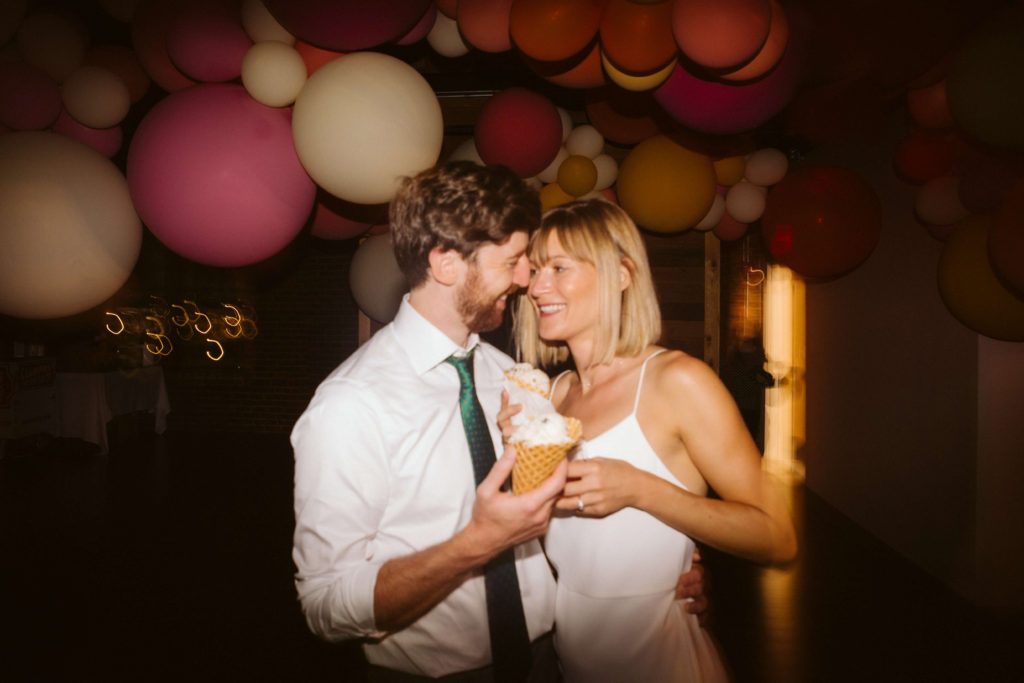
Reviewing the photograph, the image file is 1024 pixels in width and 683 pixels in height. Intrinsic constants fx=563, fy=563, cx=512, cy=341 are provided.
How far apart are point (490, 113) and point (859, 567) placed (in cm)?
450

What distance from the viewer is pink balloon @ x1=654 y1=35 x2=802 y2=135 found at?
2.31 metres

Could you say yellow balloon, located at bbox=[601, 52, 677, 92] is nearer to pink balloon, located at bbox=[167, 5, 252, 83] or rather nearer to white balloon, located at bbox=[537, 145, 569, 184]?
white balloon, located at bbox=[537, 145, 569, 184]

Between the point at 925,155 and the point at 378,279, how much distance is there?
3.41 m

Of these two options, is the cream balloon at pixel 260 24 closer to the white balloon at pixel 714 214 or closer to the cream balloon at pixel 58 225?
the cream balloon at pixel 58 225

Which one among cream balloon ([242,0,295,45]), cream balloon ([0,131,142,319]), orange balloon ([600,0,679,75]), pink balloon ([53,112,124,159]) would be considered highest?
cream balloon ([242,0,295,45])

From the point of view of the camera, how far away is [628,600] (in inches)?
66.0

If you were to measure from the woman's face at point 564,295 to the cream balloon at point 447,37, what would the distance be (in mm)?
Answer: 1428

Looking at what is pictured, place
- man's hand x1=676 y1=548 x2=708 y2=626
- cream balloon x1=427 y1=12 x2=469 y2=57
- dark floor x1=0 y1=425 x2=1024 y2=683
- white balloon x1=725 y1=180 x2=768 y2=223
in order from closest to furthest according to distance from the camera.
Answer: man's hand x1=676 y1=548 x2=708 y2=626 → cream balloon x1=427 y1=12 x2=469 y2=57 → dark floor x1=0 y1=425 x2=1024 y2=683 → white balloon x1=725 y1=180 x2=768 y2=223

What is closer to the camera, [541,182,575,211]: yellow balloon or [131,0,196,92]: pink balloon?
[131,0,196,92]: pink balloon

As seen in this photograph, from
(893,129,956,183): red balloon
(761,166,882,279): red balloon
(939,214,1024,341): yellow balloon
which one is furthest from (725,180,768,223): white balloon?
(939,214,1024,341): yellow balloon

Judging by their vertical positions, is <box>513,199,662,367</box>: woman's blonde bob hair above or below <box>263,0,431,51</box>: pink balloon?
below

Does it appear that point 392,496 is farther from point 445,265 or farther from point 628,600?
point 628,600

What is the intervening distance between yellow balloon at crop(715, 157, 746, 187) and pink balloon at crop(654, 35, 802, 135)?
1242 millimetres

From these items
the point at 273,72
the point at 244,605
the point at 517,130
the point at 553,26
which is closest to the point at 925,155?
the point at 517,130
